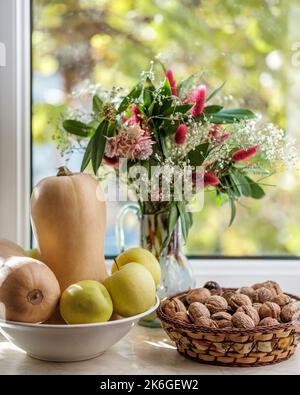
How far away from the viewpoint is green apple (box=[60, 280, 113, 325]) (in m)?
0.97

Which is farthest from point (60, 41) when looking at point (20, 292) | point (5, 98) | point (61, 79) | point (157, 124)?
point (20, 292)

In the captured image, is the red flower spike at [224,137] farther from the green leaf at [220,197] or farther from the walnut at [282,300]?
the walnut at [282,300]

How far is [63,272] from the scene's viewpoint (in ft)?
3.55

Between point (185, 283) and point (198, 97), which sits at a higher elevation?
point (198, 97)

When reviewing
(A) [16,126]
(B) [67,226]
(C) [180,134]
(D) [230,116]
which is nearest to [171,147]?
(C) [180,134]

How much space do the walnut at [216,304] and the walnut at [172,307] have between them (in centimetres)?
4

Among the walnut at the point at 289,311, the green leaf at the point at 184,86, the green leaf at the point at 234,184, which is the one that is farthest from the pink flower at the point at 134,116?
the walnut at the point at 289,311

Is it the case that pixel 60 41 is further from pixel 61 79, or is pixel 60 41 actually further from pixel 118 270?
pixel 118 270

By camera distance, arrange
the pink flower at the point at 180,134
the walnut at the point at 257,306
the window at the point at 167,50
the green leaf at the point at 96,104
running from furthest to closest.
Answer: the window at the point at 167,50 < the green leaf at the point at 96,104 < the pink flower at the point at 180,134 < the walnut at the point at 257,306

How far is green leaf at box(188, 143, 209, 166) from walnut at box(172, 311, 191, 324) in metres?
0.30

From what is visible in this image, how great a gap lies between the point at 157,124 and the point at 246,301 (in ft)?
1.25

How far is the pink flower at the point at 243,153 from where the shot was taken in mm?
1192

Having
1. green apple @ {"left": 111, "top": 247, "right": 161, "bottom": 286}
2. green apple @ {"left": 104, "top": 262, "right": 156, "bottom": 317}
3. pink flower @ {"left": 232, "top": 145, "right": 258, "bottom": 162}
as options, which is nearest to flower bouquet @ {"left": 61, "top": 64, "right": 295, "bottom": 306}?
pink flower @ {"left": 232, "top": 145, "right": 258, "bottom": 162}

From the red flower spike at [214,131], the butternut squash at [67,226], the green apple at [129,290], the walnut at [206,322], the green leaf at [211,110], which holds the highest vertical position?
the green leaf at [211,110]
